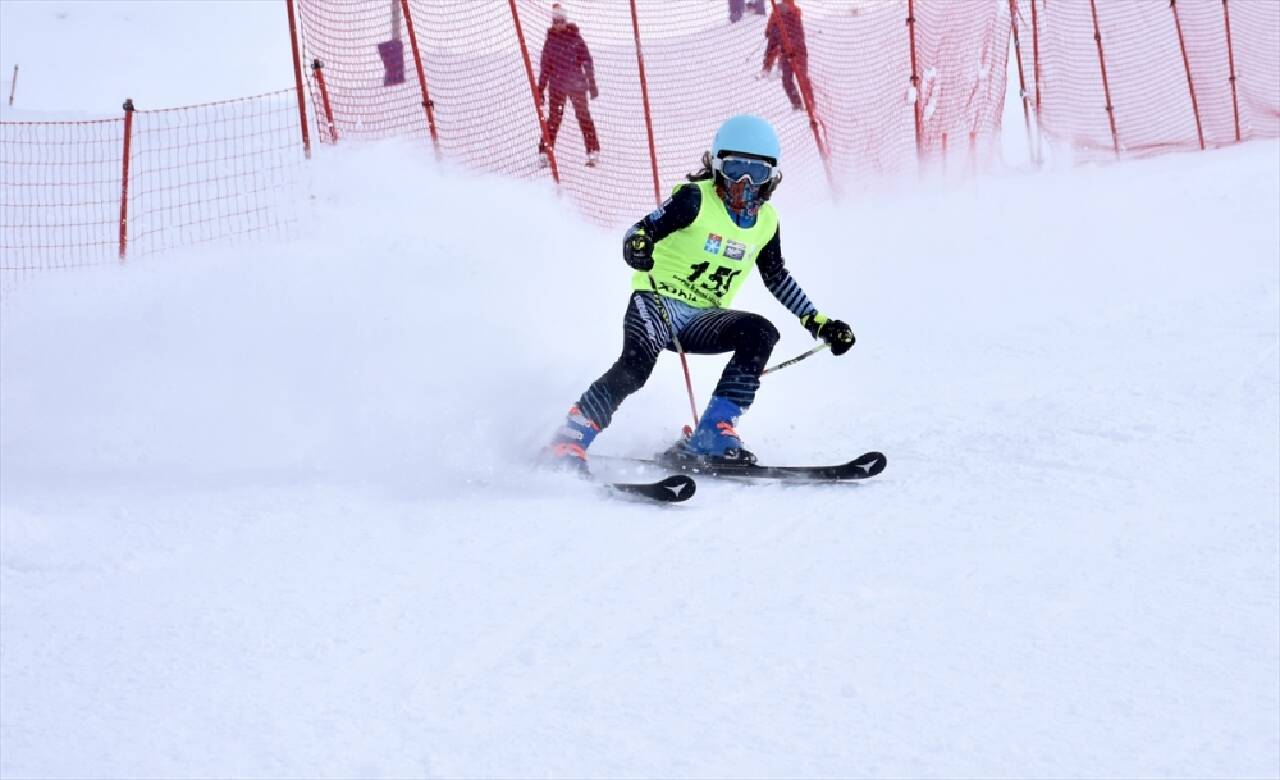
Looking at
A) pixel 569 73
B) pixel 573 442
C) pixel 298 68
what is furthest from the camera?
pixel 569 73

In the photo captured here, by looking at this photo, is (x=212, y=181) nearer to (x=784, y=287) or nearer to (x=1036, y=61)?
(x=784, y=287)

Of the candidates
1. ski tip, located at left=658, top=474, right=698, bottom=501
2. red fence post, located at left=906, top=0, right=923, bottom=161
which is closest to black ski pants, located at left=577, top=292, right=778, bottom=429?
ski tip, located at left=658, top=474, right=698, bottom=501

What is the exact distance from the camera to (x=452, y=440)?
5.16 m

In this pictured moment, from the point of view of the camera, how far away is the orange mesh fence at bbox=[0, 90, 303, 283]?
984 centimetres

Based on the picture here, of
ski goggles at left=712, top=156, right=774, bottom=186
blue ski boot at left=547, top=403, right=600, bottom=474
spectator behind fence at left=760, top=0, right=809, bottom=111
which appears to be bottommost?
blue ski boot at left=547, top=403, right=600, bottom=474

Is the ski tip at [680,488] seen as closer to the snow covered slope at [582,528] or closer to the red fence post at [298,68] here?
the snow covered slope at [582,528]

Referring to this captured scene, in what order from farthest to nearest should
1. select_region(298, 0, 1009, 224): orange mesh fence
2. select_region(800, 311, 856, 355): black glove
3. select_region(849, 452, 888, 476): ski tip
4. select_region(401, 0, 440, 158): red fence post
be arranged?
select_region(298, 0, 1009, 224): orange mesh fence → select_region(401, 0, 440, 158): red fence post → select_region(800, 311, 856, 355): black glove → select_region(849, 452, 888, 476): ski tip

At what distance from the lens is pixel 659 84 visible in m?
12.3

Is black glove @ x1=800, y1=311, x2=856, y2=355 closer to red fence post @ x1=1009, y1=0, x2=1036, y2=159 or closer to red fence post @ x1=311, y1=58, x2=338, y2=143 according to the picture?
red fence post @ x1=311, y1=58, x2=338, y2=143

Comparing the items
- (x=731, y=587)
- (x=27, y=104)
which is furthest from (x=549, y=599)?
(x=27, y=104)

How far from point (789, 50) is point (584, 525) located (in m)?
7.08

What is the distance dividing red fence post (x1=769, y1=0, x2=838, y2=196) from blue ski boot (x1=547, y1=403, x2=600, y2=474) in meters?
6.10

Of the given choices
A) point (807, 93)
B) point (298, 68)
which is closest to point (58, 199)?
point (298, 68)

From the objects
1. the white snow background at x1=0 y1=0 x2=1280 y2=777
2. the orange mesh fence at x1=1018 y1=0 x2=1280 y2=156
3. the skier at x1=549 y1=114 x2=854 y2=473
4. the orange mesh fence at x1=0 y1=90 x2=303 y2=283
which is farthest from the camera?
the orange mesh fence at x1=1018 y1=0 x2=1280 y2=156
